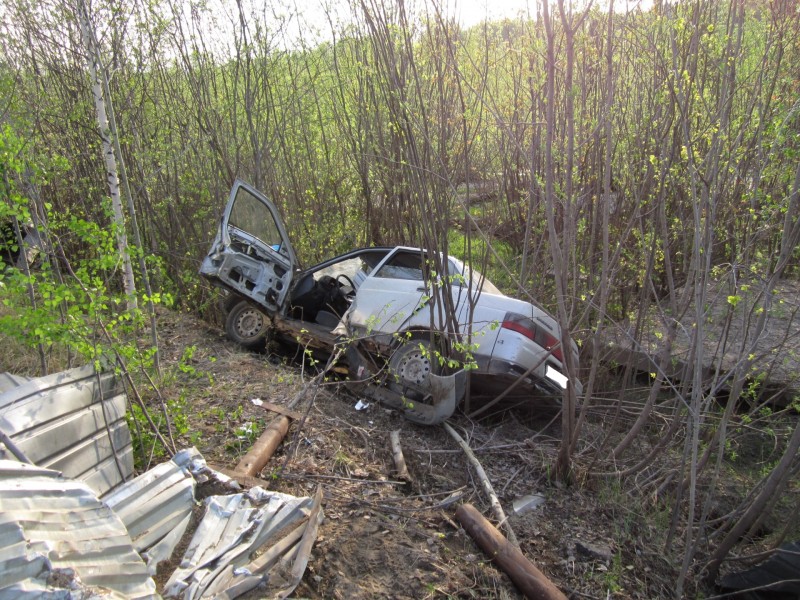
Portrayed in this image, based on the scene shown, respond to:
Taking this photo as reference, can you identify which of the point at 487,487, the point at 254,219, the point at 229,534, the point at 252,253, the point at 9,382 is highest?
the point at 254,219

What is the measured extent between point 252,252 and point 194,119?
122 inches

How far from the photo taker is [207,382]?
600cm

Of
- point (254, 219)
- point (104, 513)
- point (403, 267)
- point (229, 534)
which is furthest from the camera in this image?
point (254, 219)

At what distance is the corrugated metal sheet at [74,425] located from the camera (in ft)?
10.0

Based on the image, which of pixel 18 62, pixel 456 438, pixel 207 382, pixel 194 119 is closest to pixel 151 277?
pixel 194 119

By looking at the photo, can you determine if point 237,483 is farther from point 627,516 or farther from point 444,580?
point 627,516

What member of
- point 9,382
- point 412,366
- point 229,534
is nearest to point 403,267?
point 412,366

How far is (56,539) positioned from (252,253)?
513cm

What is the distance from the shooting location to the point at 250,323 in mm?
7863

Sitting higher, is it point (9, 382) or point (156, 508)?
point (9, 382)

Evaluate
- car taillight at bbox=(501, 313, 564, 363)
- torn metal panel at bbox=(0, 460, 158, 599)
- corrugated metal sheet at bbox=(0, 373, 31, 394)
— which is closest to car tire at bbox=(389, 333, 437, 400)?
car taillight at bbox=(501, 313, 564, 363)

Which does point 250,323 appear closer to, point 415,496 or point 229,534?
point 415,496

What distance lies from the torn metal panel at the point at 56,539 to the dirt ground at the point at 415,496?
984 mm

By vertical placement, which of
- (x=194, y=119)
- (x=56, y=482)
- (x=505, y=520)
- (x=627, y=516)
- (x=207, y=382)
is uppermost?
(x=194, y=119)
